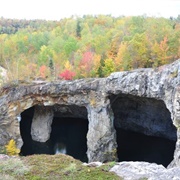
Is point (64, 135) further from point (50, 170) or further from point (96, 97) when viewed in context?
point (50, 170)

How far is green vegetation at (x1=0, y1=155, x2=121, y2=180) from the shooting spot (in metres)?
13.9

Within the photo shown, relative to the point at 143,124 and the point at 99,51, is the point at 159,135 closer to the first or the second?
the point at 143,124

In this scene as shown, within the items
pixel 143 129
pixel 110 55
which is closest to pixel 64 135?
pixel 143 129

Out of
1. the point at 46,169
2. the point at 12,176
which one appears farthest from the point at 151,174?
the point at 12,176

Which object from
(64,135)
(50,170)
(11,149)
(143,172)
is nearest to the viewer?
(143,172)

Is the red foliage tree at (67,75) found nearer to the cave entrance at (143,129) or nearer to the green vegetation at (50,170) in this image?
the cave entrance at (143,129)

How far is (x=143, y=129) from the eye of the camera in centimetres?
3716

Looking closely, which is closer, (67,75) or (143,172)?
(143,172)

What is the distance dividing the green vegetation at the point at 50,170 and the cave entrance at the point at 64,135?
49.2 ft

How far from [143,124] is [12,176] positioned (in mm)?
25337

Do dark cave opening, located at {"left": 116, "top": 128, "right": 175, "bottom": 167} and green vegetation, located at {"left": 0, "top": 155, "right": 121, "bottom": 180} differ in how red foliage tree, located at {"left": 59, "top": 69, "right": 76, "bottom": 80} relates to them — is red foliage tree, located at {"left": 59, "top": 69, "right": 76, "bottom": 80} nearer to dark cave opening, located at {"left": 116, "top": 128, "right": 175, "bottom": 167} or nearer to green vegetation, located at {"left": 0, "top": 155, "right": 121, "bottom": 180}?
dark cave opening, located at {"left": 116, "top": 128, "right": 175, "bottom": 167}

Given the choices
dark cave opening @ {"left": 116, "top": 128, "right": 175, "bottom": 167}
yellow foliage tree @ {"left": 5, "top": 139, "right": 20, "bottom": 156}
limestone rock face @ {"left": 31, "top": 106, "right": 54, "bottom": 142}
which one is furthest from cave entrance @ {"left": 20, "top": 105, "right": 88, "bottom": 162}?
dark cave opening @ {"left": 116, "top": 128, "right": 175, "bottom": 167}

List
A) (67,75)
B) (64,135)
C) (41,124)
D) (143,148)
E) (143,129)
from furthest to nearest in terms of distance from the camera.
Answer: (64,135)
(143,129)
(41,124)
(67,75)
(143,148)

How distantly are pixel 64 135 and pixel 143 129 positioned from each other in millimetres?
10713
